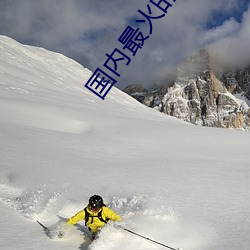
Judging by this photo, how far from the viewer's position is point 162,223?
5938mm

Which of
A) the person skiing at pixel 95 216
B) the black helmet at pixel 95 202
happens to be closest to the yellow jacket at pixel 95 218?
the person skiing at pixel 95 216

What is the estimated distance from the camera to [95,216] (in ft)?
19.1

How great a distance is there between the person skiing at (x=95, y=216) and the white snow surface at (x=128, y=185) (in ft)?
0.76

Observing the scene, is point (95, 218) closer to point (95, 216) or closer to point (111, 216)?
point (95, 216)

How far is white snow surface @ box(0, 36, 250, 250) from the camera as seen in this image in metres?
5.42

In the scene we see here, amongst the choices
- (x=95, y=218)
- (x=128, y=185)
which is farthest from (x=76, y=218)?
(x=128, y=185)

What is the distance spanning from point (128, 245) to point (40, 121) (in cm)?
1184

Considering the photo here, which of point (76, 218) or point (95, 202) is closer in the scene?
point (95, 202)

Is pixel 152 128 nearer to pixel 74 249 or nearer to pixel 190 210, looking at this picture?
pixel 190 210

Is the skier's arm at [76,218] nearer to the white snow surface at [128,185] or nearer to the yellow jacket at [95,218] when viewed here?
the yellow jacket at [95,218]

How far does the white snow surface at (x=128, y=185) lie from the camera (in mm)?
5422

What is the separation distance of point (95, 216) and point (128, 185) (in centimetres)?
221

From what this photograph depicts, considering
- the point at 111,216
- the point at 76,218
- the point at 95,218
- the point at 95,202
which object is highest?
the point at 95,202

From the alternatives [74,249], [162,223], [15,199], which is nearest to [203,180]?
[162,223]
